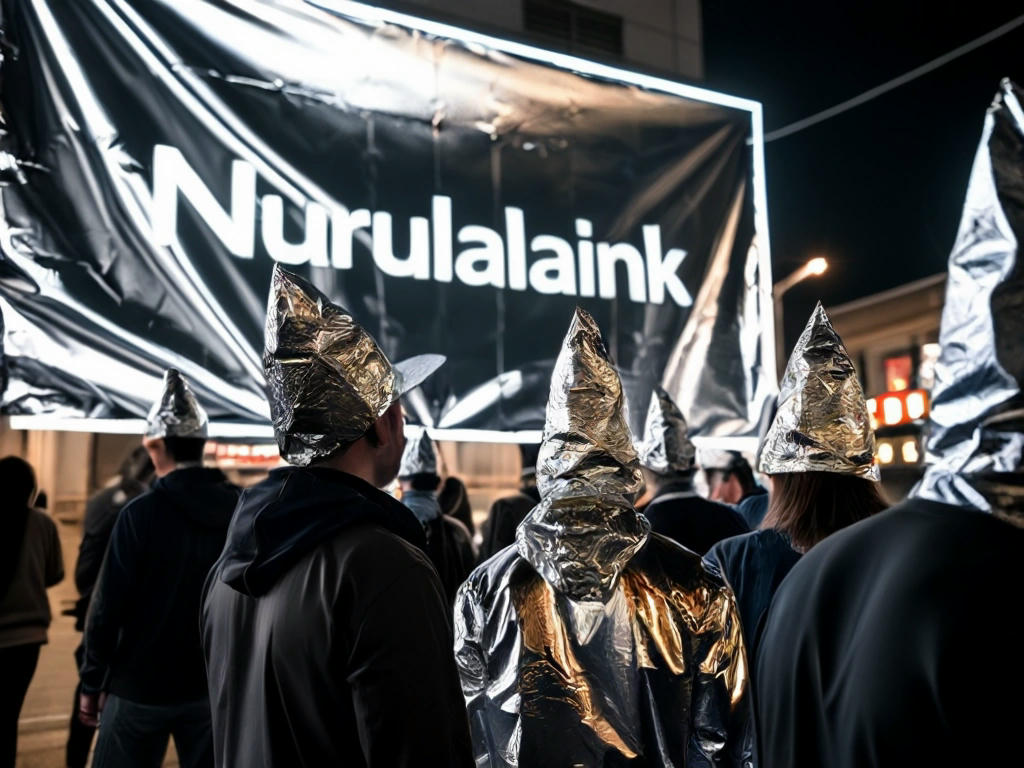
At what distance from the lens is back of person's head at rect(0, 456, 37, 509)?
14.0 feet

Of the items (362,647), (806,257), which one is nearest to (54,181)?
(362,647)

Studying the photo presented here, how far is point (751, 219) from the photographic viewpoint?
14.6 ft

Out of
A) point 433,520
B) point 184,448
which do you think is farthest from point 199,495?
point 433,520

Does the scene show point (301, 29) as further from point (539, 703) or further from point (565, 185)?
point (539, 703)

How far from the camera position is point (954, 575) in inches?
40.9

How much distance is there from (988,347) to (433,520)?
143 inches

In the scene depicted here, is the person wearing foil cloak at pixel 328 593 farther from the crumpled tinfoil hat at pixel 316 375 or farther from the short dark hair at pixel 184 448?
the short dark hair at pixel 184 448

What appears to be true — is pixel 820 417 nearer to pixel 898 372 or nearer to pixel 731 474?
pixel 731 474

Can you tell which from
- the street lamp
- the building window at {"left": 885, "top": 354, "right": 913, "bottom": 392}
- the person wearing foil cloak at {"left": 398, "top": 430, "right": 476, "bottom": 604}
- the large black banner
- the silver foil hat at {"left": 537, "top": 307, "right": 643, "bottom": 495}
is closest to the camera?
the silver foil hat at {"left": 537, "top": 307, "right": 643, "bottom": 495}

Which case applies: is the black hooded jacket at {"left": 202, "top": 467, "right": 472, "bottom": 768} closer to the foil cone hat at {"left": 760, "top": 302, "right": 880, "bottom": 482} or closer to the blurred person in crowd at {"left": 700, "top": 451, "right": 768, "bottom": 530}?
the foil cone hat at {"left": 760, "top": 302, "right": 880, "bottom": 482}

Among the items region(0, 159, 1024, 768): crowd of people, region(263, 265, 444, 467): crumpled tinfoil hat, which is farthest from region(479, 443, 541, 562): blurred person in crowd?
region(263, 265, 444, 467): crumpled tinfoil hat

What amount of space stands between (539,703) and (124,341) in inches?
77.7

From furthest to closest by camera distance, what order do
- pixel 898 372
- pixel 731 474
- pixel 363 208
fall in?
pixel 898 372 < pixel 731 474 < pixel 363 208

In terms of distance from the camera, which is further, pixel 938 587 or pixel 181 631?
pixel 181 631
